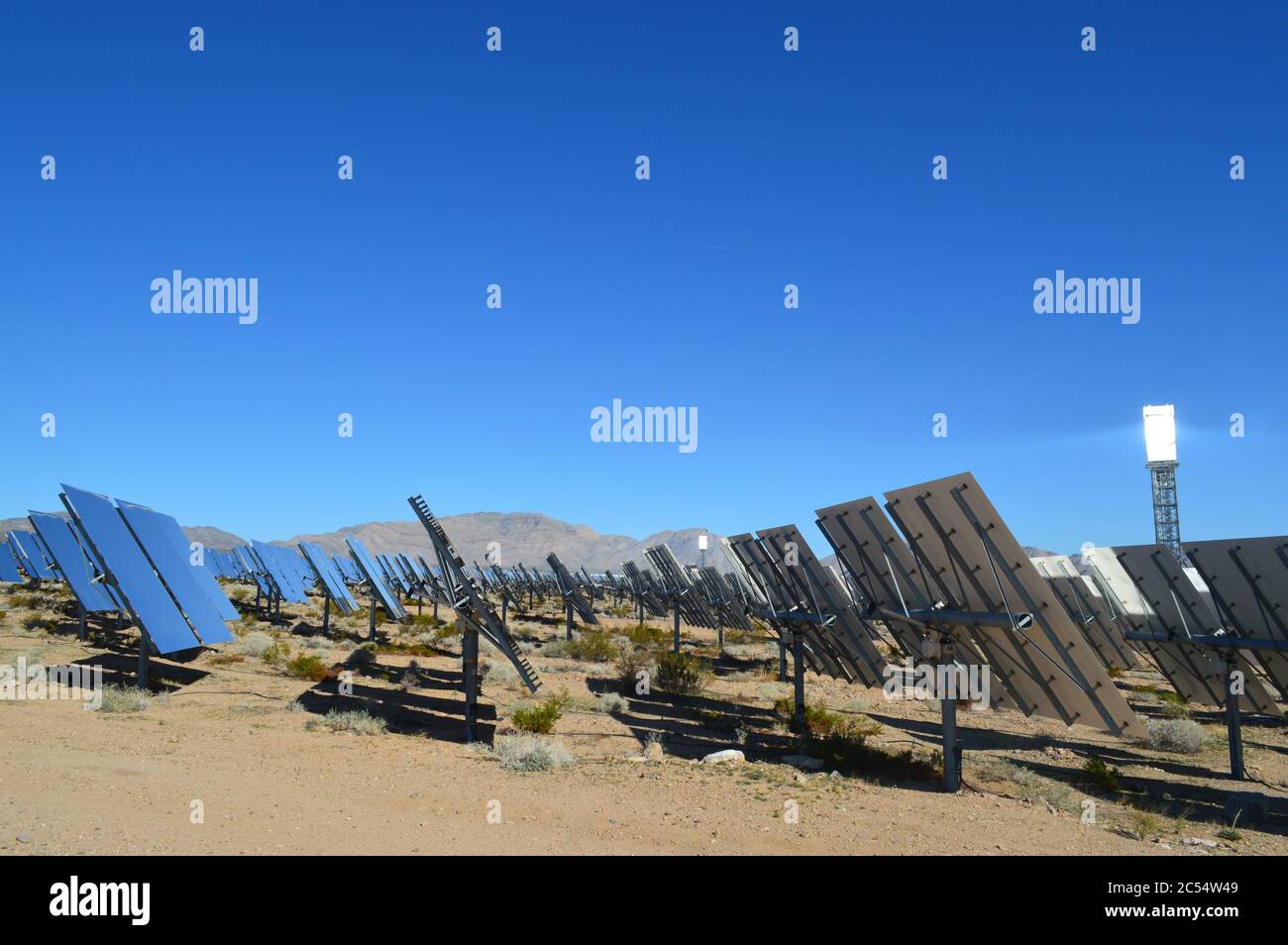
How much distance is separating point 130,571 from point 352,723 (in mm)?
5964

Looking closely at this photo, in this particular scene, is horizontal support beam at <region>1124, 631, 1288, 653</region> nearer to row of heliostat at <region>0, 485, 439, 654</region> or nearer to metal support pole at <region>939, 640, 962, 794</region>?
metal support pole at <region>939, 640, 962, 794</region>

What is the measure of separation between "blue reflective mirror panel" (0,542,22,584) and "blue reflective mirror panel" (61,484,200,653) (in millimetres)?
36650

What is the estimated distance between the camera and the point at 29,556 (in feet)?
151

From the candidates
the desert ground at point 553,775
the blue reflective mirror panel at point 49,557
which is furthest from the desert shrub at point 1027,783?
the blue reflective mirror panel at point 49,557

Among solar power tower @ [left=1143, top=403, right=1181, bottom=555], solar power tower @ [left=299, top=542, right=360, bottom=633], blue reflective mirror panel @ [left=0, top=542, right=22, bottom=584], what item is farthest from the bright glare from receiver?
blue reflective mirror panel @ [left=0, top=542, right=22, bottom=584]

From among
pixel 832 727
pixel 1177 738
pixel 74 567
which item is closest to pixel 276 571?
pixel 74 567

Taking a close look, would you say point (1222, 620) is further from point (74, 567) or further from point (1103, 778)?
point (74, 567)

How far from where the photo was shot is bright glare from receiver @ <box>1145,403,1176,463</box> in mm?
80250
